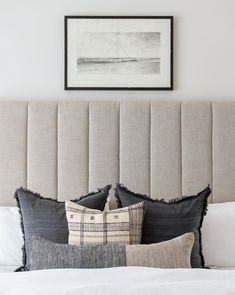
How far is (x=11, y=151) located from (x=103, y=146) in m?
0.51

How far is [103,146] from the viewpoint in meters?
3.23

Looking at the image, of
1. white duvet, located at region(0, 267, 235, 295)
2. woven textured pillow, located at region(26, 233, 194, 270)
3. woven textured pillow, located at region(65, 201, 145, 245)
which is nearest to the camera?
white duvet, located at region(0, 267, 235, 295)

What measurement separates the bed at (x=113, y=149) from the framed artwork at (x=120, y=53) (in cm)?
18

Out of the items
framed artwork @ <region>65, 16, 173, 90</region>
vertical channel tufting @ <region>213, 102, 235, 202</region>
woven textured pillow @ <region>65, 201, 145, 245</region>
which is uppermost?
framed artwork @ <region>65, 16, 173, 90</region>

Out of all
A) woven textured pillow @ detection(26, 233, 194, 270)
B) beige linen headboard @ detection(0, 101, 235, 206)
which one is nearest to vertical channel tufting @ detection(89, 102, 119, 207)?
beige linen headboard @ detection(0, 101, 235, 206)

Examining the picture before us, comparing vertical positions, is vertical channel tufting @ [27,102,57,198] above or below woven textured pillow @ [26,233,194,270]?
above

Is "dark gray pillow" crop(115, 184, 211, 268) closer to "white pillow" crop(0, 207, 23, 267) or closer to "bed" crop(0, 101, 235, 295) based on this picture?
"bed" crop(0, 101, 235, 295)

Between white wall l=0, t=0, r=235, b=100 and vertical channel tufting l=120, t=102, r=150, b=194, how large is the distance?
18cm

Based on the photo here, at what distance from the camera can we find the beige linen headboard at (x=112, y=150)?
322 centimetres

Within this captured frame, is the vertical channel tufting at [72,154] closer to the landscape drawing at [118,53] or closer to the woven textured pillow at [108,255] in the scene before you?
the landscape drawing at [118,53]

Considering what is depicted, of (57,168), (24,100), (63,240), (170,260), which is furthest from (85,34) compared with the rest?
(170,260)

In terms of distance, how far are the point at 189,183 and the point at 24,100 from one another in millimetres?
1054

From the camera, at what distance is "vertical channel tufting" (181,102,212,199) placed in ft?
10.6

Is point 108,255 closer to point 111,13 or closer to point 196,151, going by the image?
point 196,151
